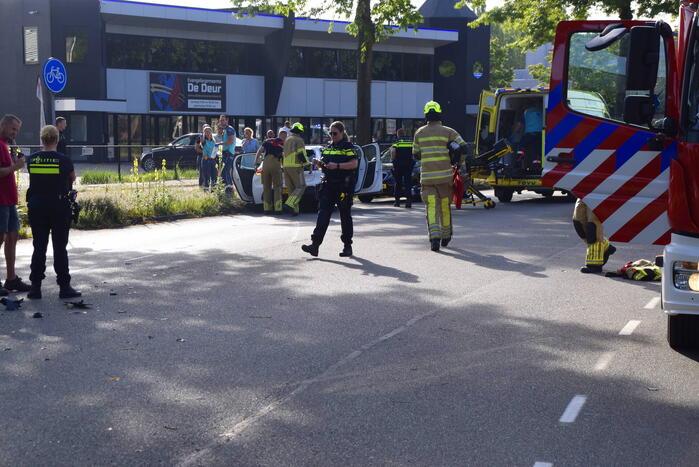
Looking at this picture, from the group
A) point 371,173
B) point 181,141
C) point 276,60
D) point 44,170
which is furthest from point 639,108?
point 276,60

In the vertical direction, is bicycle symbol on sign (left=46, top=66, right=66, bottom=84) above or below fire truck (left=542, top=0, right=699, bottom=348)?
above

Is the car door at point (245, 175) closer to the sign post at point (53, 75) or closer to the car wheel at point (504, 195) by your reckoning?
the sign post at point (53, 75)

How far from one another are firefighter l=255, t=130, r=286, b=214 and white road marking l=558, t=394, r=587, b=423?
1360 centimetres

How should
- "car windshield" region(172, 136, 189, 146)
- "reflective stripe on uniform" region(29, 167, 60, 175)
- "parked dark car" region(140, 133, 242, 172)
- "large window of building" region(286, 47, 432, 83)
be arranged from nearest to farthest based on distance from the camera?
"reflective stripe on uniform" region(29, 167, 60, 175), "parked dark car" region(140, 133, 242, 172), "car windshield" region(172, 136, 189, 146), "large window of building" region(286, 47, 432, 83)

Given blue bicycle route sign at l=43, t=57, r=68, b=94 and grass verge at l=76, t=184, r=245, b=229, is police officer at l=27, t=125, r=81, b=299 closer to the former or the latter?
blue bicycle route sign at l=43, t=57, r=68, b=94

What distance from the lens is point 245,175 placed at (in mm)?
19500

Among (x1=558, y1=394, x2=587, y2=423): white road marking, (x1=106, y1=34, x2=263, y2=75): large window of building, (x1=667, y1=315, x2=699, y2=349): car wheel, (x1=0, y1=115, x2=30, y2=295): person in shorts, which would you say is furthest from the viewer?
(x1=106, y1=34, x2=263, y2=75): large window of building

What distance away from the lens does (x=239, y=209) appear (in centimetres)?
1992

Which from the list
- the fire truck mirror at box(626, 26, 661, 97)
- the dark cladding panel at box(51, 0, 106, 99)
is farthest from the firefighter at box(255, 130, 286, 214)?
the dark cladding panel at box(51, 0, 106, 99)

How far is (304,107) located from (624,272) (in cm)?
3769

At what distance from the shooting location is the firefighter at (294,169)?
1730cm

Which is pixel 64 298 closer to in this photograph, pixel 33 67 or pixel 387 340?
pixel 387 340

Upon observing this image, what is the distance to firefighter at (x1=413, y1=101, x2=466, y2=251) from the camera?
41.0 ft

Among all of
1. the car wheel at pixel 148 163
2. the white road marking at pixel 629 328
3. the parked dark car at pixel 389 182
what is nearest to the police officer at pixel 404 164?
the parked dark car at pixel 389 182
